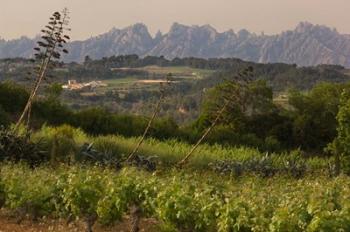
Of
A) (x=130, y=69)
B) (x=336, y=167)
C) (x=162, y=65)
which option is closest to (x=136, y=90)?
(x=130, y=69)

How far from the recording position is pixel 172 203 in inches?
270

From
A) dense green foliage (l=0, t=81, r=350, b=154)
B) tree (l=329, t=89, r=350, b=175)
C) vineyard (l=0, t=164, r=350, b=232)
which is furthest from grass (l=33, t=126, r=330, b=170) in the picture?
vineyard (l=0, t=164, r=350, b=232)

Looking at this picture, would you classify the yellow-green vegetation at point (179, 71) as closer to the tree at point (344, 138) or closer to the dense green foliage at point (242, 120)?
the dense green foliage at point (242, 120)

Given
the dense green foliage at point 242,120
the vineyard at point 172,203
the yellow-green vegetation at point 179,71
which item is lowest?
the yellow-green vegetation at point 179,71

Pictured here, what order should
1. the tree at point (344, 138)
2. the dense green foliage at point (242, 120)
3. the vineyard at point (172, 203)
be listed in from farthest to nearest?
the dense green foliage at point (242, 120)
the tree at point (344, 138)
the vineyard at point (172, 203)

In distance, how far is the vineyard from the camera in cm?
592

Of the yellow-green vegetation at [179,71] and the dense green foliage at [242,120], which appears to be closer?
the dense green foliage at [242,120]

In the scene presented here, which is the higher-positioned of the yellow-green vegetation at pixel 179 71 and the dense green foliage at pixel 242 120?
the dense green foliage at pixel 242 120

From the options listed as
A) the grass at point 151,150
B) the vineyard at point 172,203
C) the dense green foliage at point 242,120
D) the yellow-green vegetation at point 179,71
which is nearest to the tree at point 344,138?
the grass at point 151,150

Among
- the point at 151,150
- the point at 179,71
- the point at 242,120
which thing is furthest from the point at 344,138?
the point at 179,71

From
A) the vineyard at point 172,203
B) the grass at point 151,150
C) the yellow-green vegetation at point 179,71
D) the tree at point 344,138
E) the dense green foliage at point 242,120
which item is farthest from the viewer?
the yellow-green vegetation at point 179,71

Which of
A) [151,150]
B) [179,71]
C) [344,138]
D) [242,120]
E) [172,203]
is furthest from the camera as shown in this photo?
Answer: [179,71]

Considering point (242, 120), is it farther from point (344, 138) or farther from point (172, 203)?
point (172, 203)

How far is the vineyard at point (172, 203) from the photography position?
19.4ft
